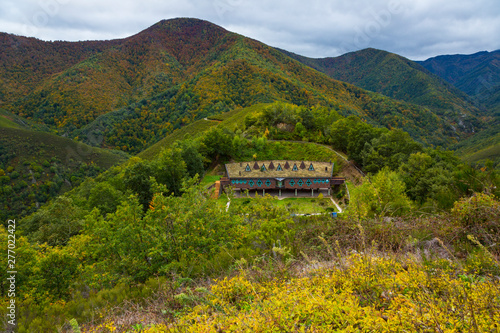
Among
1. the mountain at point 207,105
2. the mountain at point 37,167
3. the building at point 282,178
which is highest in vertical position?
the mountain at point 207,105

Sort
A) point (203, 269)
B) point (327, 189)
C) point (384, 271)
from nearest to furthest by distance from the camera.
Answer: point (384, 271), point (203, 269), point (327, 189)

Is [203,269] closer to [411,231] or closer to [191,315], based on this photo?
[191,315]

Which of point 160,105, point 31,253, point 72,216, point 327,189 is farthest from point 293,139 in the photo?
point 160,105

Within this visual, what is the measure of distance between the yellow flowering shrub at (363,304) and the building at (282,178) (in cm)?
3590

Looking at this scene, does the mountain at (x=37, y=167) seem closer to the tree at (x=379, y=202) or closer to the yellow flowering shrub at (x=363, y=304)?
the tree at (x=379, y=202)

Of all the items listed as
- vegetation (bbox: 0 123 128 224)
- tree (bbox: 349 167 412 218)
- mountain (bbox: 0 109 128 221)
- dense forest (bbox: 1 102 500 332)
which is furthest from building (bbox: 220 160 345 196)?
mountain (bbox: 0 109 128 221)

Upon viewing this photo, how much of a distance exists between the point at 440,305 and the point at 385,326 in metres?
1.13

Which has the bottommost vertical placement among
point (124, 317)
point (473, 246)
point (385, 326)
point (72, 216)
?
point (72, 216)

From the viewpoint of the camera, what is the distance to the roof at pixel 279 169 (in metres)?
42.0

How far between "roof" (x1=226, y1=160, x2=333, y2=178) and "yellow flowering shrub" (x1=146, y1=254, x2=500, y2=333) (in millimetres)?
36787

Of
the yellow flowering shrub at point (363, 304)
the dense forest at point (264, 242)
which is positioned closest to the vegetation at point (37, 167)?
the dense forest at point (264, 242)

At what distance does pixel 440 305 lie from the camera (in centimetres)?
358

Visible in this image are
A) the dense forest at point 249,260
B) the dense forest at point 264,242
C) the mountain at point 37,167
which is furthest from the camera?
the mountain at point 37,167

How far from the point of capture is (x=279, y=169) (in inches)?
1693
